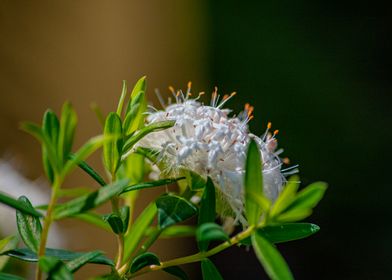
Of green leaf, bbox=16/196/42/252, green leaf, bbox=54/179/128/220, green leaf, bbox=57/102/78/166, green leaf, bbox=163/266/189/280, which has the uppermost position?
green leaf, bbox=57/102/78/166

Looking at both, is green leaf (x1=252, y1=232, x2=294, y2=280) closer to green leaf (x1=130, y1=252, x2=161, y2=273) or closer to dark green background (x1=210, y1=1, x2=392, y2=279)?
green leaf (x1=130, y1=252, x2=161, y2=273)

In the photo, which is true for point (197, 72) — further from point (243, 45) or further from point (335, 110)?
point (335, 110)

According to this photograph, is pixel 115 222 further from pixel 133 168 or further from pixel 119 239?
pixel 133 168

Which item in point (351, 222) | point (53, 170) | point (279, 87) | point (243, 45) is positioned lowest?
point (351, 222)

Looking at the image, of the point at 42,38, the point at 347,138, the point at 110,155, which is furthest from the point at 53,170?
the point at 347,138

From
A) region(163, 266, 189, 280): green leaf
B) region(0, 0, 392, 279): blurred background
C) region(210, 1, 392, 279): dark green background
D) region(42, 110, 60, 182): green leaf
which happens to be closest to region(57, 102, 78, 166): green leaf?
region(42, 110, 60, 182): green leaf

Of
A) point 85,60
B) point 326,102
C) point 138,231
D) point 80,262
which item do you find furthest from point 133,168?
point 326,102
